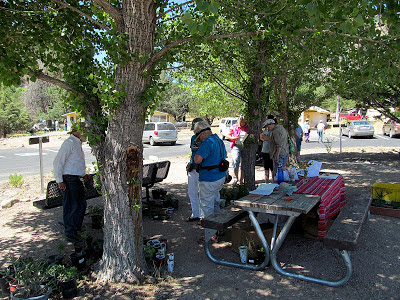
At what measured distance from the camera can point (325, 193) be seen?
4465 mm

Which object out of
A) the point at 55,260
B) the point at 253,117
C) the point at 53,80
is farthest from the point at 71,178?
the point at 253,117

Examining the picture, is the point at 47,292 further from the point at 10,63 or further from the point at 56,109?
the point at 56,109

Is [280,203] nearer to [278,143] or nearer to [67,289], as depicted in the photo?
[67,289]

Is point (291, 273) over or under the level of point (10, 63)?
under

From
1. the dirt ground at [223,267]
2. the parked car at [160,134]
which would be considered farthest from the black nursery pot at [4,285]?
the parked car at [160,134]

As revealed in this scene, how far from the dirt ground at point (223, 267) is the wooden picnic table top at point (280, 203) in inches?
27.9

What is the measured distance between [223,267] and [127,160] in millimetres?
1692

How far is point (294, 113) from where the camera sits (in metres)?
10.1

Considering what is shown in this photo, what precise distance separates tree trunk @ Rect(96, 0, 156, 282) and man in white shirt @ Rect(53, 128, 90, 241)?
52.1 inches

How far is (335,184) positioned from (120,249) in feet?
11.1

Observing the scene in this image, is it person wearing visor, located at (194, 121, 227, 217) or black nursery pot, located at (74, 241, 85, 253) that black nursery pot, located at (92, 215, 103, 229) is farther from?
person wearing visor, located at (194, 121, 227, 217)

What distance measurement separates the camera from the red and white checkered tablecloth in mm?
4363

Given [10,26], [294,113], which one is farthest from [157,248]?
[294,113]

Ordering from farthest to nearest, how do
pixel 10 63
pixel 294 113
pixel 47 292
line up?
1. pixel 294 113
2. pixel 10 63
3. pixel 47 292
